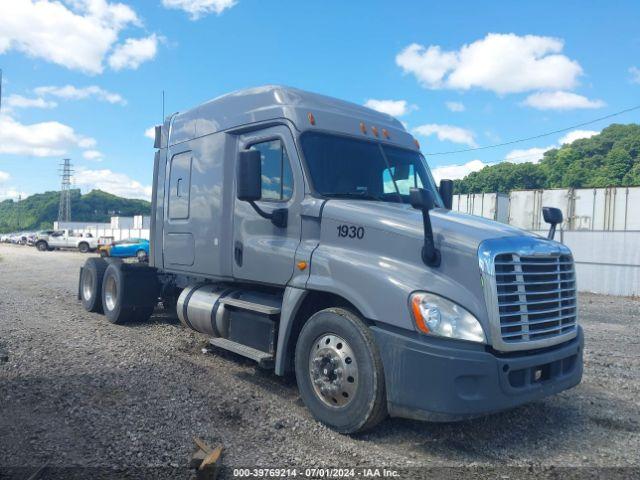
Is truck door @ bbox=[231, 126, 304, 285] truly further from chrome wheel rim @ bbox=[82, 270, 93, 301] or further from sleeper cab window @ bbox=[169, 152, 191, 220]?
chrome wheel rim @ bbox=[82, 270, 93, 301]

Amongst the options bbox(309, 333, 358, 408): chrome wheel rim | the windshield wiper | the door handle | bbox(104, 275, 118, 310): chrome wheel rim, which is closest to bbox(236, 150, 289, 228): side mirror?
the windshield wiper

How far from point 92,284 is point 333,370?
6884 millimetres

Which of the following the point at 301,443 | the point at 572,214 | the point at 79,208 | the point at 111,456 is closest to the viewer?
the point at 111,456

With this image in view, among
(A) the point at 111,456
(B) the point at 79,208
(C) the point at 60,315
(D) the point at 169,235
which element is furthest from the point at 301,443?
Result: (B) the point at 79,208

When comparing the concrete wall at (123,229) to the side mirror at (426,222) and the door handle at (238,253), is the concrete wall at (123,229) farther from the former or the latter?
the side mirror at (426,222)

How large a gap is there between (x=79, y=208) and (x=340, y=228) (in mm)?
126897

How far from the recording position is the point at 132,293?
873 cm

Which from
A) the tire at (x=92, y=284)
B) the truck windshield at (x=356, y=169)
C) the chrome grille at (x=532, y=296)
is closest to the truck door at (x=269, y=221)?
the truck windshield at (x=356, y=169)

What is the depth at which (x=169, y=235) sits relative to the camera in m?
7.46

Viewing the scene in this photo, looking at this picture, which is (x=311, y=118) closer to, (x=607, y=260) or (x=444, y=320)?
(x=444, y=320)

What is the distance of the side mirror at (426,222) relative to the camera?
401 centimetres

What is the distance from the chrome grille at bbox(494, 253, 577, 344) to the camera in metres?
3.98

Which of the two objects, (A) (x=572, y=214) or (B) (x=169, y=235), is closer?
(B) (x=169, y=235)

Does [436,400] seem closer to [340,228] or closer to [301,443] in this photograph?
[301,443]
